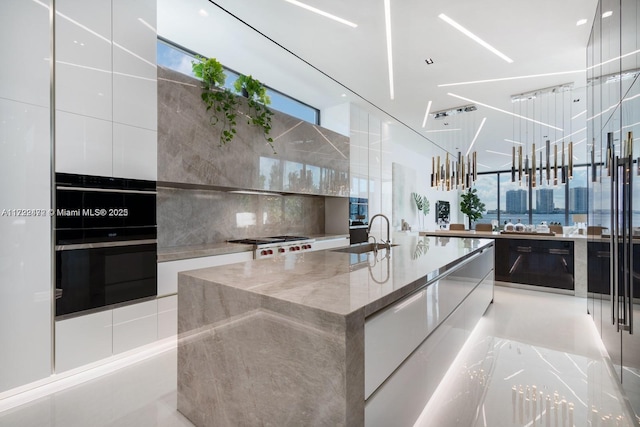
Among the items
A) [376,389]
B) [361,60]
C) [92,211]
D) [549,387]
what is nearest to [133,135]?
[92,211]

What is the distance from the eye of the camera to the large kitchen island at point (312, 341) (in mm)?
1039

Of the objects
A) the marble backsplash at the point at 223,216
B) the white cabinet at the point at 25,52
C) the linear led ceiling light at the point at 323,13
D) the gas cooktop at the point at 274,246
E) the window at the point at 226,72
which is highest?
the linear led ceiling light at the point at 323,13

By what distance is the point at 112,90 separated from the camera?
7.50 ft

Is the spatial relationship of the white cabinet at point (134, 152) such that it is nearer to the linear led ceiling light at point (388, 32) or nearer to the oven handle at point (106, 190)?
the oven handle at point (106, 190)

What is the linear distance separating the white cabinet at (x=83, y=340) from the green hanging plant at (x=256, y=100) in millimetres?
2344

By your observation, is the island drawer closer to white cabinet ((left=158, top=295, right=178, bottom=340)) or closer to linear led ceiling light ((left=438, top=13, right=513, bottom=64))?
white cabinet ((left=158, top=295, right=178, bottom=340))

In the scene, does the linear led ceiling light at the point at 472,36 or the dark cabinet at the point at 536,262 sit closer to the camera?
the linear led ceiling light at the point at 472,36

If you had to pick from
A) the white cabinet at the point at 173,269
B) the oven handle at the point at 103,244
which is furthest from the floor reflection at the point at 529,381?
the oven handle at the point at 103,244

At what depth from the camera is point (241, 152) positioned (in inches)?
134

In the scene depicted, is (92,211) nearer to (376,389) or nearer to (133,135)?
(133,135)

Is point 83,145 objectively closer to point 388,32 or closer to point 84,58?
point 84,58

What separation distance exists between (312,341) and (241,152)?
2.72 m

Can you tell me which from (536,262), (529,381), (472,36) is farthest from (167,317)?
(536,262)

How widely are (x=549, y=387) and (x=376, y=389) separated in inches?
64.9
